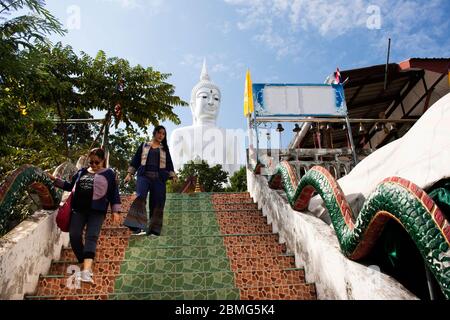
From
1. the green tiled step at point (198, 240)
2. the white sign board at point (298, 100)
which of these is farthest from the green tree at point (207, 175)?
the green tiled step at point (198, 240)

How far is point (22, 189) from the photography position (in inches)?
121

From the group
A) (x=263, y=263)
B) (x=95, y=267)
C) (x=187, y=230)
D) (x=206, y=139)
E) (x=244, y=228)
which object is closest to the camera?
(x=95, y=267)

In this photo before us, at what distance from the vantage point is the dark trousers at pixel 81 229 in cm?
298

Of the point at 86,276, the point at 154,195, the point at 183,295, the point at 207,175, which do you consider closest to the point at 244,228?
the point at 154,195

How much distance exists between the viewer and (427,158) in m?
2.22

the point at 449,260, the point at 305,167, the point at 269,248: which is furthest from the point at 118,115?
the point at 449,260

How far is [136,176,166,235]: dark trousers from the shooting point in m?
4.18

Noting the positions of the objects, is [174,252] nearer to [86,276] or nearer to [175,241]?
[175,241]

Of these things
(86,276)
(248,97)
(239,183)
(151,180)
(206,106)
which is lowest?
(86,276)

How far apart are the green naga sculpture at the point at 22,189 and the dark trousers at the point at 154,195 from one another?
1047 millimetres

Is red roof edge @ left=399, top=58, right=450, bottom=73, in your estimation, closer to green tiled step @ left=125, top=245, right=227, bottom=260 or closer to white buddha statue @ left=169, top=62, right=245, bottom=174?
green tiled step @ left=125, top=245, right=227, bottom=260

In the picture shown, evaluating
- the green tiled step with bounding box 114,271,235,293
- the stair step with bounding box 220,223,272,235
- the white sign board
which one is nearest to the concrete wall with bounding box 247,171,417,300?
the stair step with bounding box 220,223,272,235

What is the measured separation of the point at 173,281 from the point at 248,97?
5453 millimetres

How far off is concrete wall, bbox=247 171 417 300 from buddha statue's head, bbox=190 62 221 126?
18762mm
